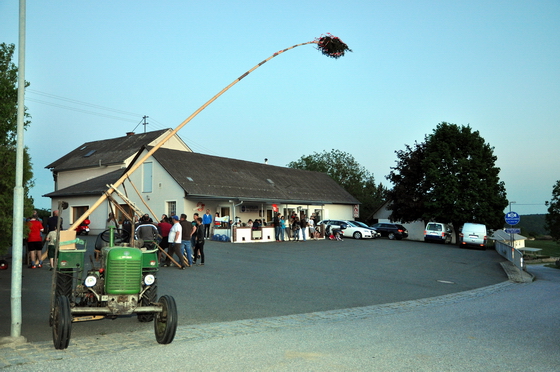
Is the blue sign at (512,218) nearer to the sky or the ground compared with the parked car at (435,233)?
nearer to the sky

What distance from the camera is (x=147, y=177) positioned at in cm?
3838

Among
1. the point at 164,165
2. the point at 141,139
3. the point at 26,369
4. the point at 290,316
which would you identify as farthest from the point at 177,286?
the point at 141,139

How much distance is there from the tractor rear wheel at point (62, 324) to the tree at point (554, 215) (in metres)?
53.5

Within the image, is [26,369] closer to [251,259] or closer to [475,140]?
[251,259]

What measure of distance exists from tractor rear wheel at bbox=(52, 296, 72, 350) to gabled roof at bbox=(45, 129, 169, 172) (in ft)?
138

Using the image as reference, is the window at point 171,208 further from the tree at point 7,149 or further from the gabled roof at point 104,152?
the tree at point 7,149

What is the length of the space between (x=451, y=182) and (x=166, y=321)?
139ft

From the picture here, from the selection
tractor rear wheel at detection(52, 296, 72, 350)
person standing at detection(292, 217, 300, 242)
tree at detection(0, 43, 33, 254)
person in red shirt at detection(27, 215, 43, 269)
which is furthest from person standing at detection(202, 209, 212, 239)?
tractor rear wheel at detection(52, 296, 72, 350)

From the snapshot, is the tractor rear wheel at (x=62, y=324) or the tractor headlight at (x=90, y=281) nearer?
the tractor rear wheel at (x=62, y=324)

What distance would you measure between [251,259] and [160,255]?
13.0ft

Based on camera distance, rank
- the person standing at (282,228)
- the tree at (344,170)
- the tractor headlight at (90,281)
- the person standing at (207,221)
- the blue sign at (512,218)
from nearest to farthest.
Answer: the tractor headlight at (90,281)
the blue sign at (512,218)
the person standing at (207,221)
the person standing at (282,228)
the tree at (344,170)

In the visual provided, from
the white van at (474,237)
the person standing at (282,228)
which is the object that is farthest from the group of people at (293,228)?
the white van at (474,237)

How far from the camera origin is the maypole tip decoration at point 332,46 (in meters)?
11.4

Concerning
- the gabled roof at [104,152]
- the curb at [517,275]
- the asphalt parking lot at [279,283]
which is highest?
the gabled roof at [104,152]
